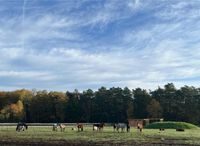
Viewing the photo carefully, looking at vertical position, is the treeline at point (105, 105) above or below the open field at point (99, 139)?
above

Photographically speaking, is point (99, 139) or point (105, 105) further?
point (105, 105)

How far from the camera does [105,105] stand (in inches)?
6742

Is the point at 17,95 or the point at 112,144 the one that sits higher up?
the point at 17,95

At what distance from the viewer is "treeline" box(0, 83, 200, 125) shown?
16012 centimetres

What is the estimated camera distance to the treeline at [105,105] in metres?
160

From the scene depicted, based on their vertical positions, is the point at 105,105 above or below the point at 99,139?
above

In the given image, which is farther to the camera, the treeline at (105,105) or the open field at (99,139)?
the treeline at (105,105)

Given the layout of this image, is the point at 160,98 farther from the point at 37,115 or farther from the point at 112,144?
the point at 112,144

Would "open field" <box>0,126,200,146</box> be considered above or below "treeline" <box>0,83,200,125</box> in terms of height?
below

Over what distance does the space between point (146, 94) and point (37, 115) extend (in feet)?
131

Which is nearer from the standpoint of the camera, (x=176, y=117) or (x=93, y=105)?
(x=176, y=117)

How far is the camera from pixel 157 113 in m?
156

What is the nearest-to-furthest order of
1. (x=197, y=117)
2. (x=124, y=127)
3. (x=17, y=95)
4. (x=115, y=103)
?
(x=124, y=127) → (x=197, y=117) → (x=115, y=103) → (x=17, y=95)

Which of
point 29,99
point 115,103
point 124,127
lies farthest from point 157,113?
point 124,127
